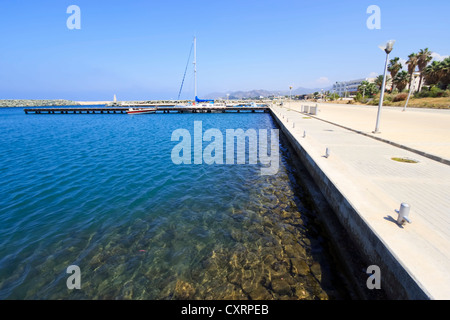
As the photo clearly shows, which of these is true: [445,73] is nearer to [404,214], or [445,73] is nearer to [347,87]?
[404,214]

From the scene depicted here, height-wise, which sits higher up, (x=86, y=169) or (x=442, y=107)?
(x=442, y=107)

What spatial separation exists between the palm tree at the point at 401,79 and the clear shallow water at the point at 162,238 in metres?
66.1

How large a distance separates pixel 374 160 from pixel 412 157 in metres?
1.74

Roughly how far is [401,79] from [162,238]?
73055 mm

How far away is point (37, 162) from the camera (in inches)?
504

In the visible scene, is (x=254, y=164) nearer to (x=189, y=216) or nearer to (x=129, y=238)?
(x=189, y=216)

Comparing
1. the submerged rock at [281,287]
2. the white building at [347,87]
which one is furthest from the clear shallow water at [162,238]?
the white building at [347,87]

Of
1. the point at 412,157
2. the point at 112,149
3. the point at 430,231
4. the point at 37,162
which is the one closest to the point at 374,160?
the point at 412,157

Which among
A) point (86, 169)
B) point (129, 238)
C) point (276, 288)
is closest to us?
point (276, 288)

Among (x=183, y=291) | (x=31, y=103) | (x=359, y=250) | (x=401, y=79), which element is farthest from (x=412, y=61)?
(x=31, y=103)

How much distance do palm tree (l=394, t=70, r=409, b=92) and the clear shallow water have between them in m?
66.1

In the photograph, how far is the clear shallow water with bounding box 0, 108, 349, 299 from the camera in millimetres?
4250

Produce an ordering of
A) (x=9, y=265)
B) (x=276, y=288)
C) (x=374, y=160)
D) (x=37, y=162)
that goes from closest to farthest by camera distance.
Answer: (x=276, y=288)
(x=9, y=265)
(x=374, y=160)
(x=37, y=162)

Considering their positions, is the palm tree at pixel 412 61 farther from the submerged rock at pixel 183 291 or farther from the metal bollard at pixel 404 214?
the submerged rock at pixel 183 291
